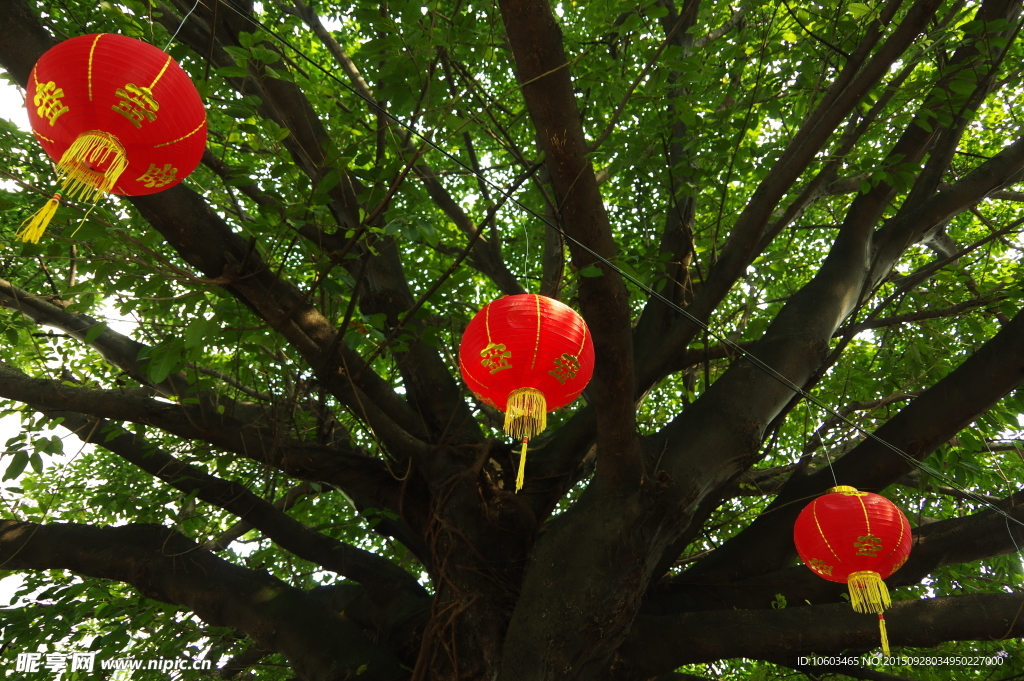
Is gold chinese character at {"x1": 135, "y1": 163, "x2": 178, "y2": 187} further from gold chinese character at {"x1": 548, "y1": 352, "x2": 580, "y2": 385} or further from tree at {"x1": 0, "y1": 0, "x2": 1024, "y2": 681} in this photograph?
gold chinese character at {"x1": 548, "y1": 352, "x2": 580, "y2": 385}

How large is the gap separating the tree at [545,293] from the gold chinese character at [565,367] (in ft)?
1.38

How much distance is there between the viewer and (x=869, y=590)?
2.98 m

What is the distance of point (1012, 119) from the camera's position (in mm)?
5219

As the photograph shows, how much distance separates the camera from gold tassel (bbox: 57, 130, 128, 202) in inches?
76.5

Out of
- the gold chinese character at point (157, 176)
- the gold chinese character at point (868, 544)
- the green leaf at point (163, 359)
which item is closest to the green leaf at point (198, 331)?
the green leaf at point (163, 359)

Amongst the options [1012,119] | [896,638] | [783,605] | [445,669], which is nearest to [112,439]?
[445,669]

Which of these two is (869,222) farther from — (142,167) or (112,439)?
(112,439)

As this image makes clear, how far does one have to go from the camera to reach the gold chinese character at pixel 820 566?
3.04 metres

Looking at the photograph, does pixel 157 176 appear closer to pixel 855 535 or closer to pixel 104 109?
pixel 104 109

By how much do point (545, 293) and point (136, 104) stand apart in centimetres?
225

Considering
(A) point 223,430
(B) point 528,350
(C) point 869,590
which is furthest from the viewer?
(A) point 223,430

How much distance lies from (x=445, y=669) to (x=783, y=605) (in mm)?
1832

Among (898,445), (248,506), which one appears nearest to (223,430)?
(248,506)

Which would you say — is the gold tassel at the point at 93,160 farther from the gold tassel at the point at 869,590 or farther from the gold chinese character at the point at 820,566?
the gold tassel at the point at 869,590
